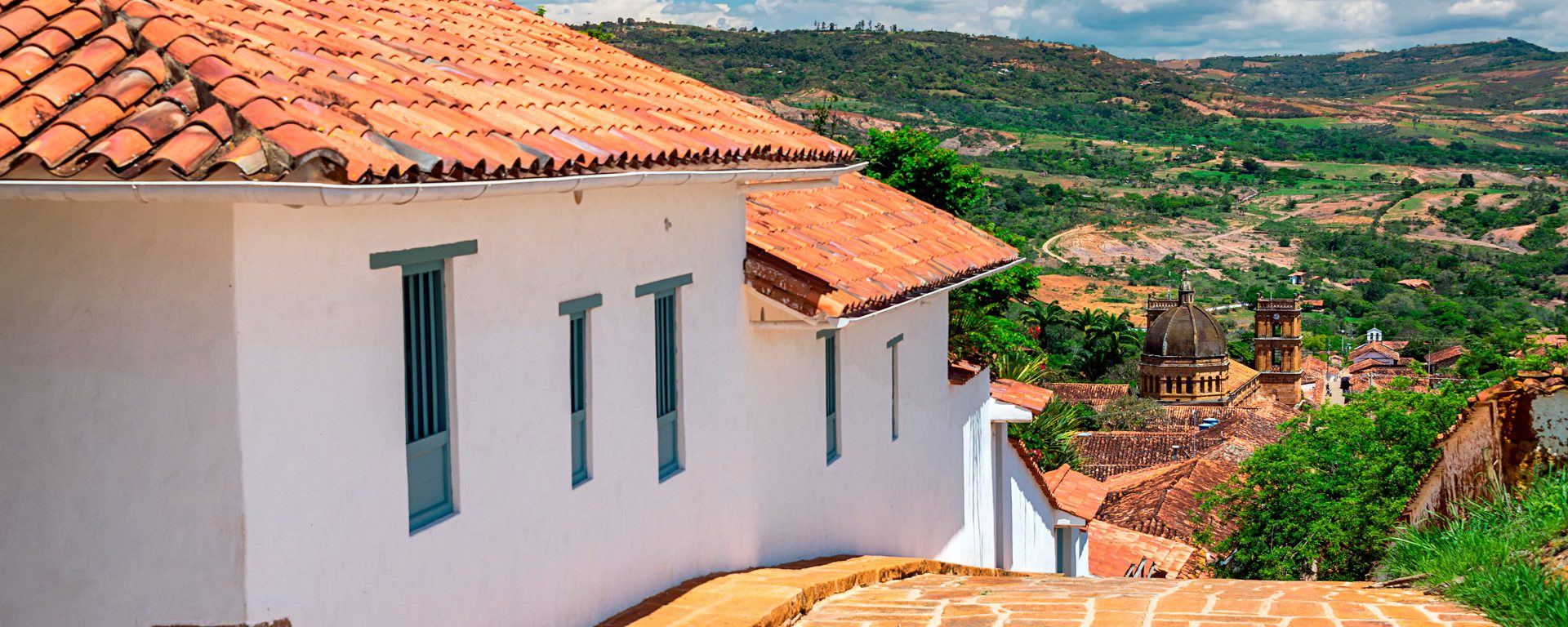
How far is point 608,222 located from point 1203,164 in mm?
151808

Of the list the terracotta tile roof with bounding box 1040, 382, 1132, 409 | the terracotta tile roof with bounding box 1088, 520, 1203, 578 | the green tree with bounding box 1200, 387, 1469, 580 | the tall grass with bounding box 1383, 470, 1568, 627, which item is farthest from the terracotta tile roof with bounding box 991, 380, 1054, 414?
the terracotta tile roof with bounding box 1040, 382, 1132, 409

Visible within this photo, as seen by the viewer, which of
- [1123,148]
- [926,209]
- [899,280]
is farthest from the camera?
[1123,148]

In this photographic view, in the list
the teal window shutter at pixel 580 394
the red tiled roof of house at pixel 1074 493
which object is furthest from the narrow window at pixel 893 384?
the red tiled roof of house at pixel 1074 493

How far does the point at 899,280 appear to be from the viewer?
381 inches

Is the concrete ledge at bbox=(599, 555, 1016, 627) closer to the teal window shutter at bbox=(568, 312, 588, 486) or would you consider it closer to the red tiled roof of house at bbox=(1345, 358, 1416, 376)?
the teal window shutter at bbox=(568, 312, 588, 486)

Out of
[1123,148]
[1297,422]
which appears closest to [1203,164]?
[1123,148]

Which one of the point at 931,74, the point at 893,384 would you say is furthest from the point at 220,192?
the point at 931,74

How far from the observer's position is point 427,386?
5438 mm

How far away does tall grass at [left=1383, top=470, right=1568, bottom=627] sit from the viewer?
20.4 feet

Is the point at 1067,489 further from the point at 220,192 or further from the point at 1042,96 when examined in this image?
the point at 1042,96

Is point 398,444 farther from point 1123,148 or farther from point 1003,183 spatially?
point 1123,148

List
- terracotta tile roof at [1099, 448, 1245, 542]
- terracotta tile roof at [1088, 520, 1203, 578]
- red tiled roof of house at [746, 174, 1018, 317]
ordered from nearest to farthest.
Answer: red tiled roof of house at [746, 174, 1018, 317]
terracotta tile roof at [1088, 520, 1203, 578]
terracotta tile roof at [1099, 448, 1245, 542]

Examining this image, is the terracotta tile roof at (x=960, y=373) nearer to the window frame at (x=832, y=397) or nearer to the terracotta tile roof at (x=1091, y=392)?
the window frame at (x=832, y=397)

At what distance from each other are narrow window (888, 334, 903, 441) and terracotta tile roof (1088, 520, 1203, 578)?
10841mm
